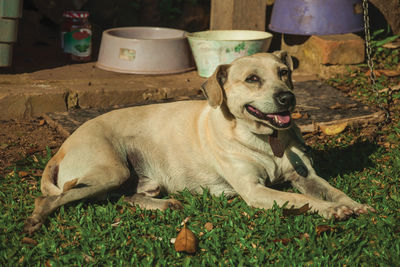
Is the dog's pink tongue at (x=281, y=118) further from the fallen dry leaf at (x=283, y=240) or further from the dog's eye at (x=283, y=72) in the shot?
the fallen dry leaf at (x=283, y=240)

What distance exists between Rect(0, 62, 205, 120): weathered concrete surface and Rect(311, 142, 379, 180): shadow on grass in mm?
2214

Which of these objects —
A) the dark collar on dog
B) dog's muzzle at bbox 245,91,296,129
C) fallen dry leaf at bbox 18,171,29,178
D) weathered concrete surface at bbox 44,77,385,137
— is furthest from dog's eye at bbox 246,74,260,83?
fallen dry leaf at bbox 18,171,29,178

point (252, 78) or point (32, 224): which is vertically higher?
point (252, 78)

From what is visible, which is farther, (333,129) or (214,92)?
(333,129)

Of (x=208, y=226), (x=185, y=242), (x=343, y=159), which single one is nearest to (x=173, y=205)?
(x=208, y=226)

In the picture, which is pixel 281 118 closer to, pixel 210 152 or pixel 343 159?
pixel 210 152

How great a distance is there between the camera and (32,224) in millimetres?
3703

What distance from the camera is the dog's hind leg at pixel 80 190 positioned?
3.75 metres

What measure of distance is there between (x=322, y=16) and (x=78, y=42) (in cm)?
352

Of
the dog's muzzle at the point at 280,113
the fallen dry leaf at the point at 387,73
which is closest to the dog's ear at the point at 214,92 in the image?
the dog's muzzle at the point at 280,113

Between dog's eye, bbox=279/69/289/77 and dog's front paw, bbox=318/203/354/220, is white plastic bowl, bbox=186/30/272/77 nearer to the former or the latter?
dog's eye, bbox=279/69/289/77

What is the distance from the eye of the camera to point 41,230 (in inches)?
148

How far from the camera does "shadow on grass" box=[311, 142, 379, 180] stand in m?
4.73

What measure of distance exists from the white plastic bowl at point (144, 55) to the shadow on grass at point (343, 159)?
2.79 metres
